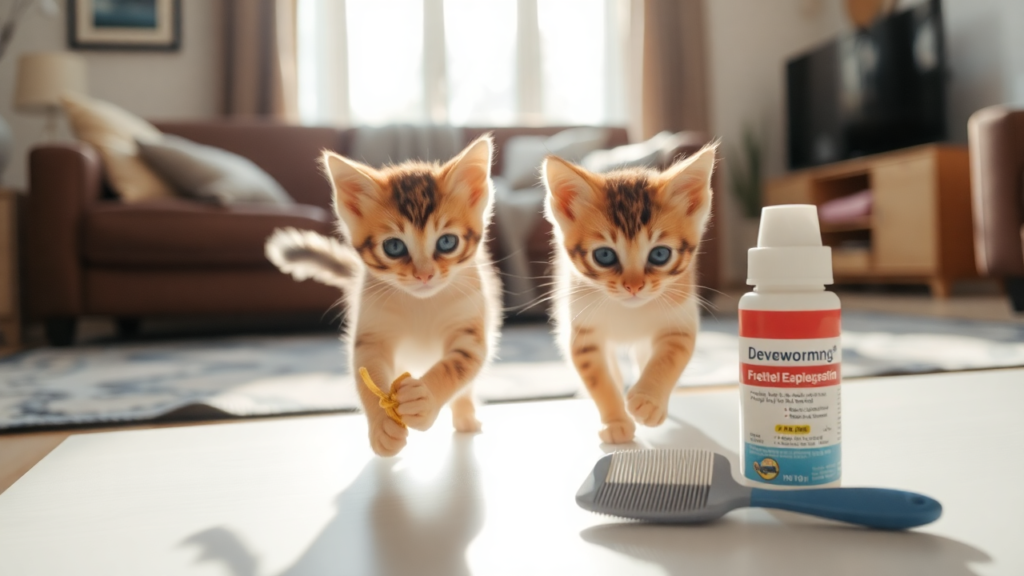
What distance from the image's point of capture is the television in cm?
368

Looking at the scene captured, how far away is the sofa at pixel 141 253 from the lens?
2.42 m

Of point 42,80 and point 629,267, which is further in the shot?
point 42,80

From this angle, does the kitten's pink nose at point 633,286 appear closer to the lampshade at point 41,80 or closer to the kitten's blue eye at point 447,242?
the kitten's blue eye at point 447,242

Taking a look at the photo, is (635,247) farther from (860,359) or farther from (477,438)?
(860,359)

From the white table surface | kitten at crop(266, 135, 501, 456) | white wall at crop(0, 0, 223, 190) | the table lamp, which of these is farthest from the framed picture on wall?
kitten at crop(266, 135, 501, 456)

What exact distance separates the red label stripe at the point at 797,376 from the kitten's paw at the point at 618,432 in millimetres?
202

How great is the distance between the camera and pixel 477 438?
69cm

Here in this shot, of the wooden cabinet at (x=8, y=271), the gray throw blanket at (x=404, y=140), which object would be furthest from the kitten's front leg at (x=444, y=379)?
the gray throw blanket at (x=404, y=140)

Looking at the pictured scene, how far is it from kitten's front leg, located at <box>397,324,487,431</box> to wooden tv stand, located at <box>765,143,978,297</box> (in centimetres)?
346

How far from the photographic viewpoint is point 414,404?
1.79ft

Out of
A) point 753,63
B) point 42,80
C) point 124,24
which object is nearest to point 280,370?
point 42,80

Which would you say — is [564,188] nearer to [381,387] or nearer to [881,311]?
[381,387]

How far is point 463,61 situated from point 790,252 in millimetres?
4523

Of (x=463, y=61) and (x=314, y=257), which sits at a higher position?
(x=463, y=61)
